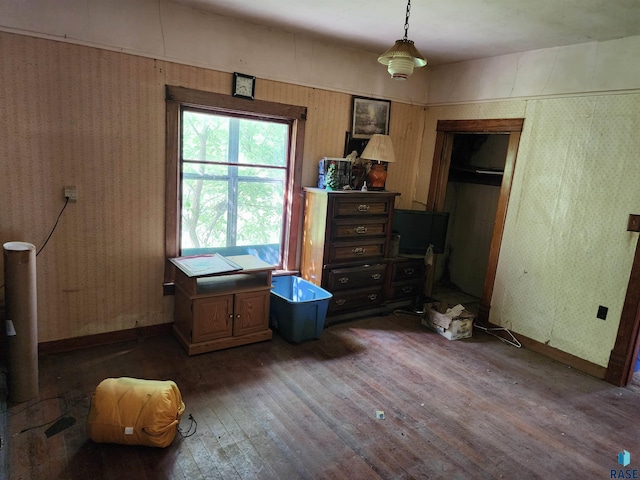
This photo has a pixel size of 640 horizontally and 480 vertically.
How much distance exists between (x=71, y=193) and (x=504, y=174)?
3.57m

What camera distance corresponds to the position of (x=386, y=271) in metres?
4.11

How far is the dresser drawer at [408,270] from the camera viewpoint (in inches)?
165

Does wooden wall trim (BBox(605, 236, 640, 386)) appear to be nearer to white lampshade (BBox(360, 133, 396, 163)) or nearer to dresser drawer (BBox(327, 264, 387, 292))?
dresser drawer (BBox(327, 264, 387, 292))

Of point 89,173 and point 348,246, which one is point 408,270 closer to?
point 348,246

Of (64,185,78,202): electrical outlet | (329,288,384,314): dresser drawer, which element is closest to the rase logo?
(329,288,384,314): dresser drawer

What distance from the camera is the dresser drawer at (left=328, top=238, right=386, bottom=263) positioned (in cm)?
374

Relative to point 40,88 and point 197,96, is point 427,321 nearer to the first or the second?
point 197,96

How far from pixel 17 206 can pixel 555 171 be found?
13.3 ft

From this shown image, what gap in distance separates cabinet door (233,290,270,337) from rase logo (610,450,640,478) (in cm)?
241

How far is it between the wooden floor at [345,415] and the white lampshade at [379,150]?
173cm

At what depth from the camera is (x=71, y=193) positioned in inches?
110

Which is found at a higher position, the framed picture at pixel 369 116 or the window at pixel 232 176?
the framed picture at pixel 369 116

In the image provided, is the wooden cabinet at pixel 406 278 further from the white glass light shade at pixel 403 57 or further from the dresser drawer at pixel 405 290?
the white glass light shade at pixel 403 57

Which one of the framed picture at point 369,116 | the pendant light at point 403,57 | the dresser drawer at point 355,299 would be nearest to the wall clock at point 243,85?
the framed picture at point 369,116
